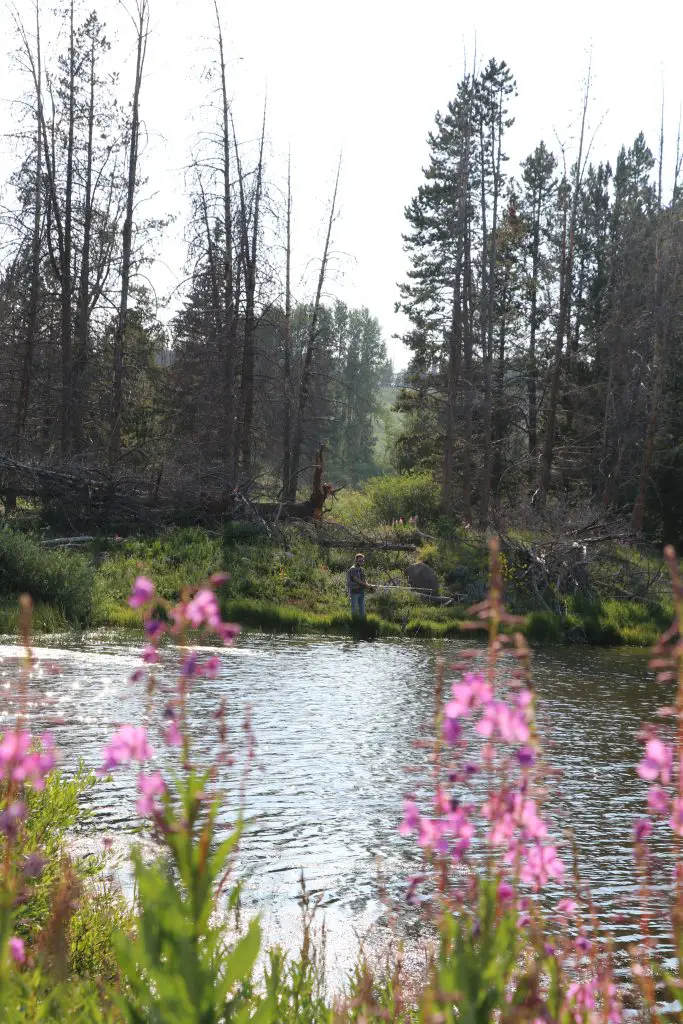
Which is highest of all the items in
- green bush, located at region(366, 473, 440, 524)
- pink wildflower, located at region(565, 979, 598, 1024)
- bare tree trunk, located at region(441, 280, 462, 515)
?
bare tree trunk, located at region(441, 280, 462, 515)

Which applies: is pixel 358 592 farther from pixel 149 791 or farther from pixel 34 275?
pixel 149 791

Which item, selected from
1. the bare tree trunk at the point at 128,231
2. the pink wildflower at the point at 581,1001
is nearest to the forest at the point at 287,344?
the bare tree trunk at the point at 128,231

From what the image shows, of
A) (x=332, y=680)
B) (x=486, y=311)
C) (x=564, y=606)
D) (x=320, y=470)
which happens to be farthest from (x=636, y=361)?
(x=332, y=680)

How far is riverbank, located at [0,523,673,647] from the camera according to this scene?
20188 millimetres

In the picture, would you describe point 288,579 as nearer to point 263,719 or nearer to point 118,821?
point 263,719

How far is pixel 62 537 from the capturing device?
25328 millimetres

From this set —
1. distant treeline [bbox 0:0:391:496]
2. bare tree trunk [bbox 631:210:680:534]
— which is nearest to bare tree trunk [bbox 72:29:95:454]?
distant treeline [bbox 0:0:391:496]

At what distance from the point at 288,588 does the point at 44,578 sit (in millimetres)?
5711

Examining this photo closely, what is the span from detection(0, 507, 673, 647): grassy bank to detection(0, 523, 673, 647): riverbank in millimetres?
23

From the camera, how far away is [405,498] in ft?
115

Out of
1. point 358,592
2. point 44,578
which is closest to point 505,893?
point 44,578

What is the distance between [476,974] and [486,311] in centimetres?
3574

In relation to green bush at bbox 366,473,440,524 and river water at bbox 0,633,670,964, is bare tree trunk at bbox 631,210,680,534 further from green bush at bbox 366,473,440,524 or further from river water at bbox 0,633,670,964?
river water at bbox 0,633,670,964

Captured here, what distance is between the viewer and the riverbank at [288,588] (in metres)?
20.2
